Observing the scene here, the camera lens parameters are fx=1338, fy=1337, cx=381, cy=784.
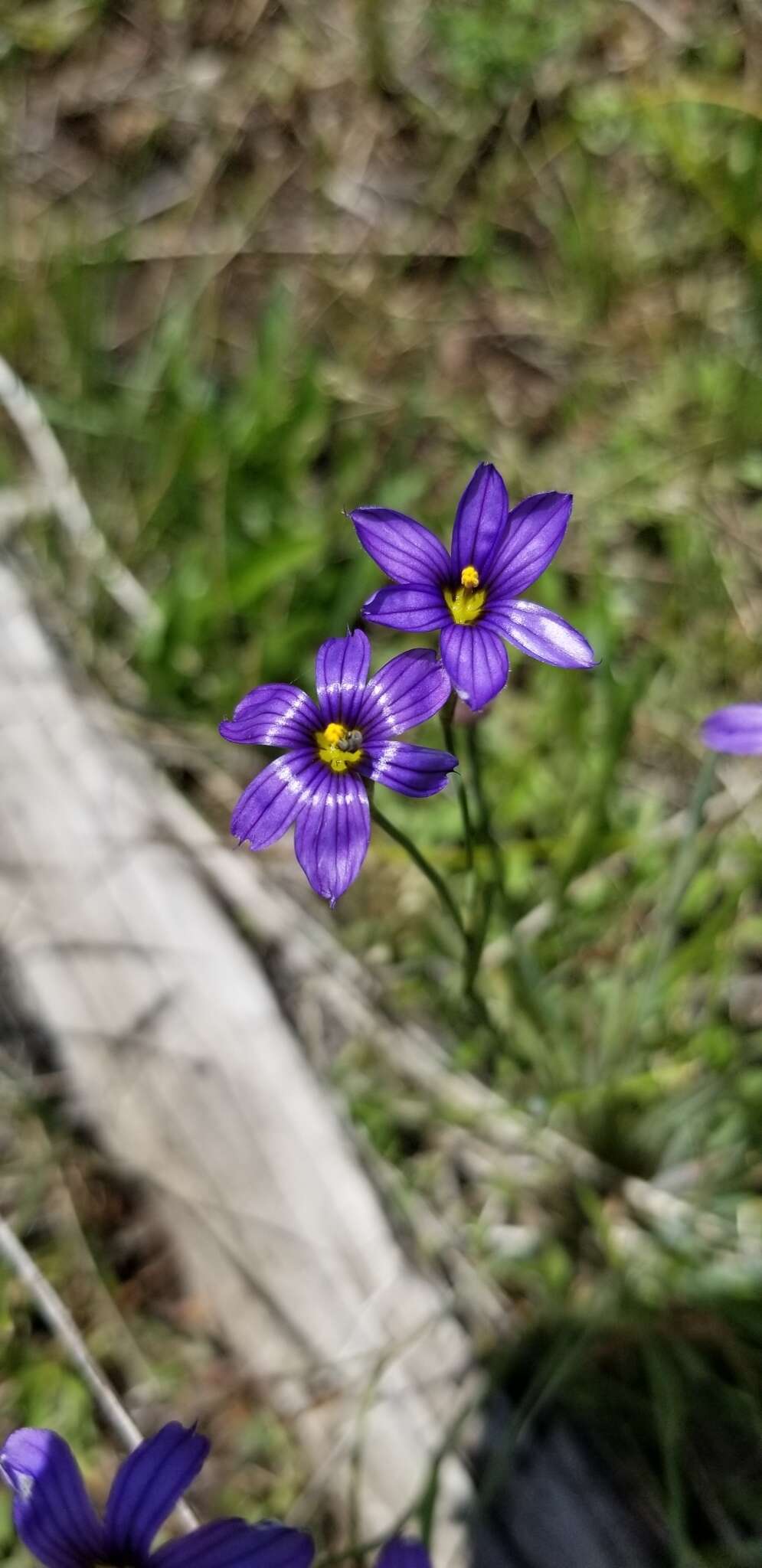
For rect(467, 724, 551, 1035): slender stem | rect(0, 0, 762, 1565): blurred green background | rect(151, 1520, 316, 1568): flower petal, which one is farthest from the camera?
rect(0, 0, 762, 1565): blurred green background

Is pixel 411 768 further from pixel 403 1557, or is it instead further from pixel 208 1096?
pixel 208 1096

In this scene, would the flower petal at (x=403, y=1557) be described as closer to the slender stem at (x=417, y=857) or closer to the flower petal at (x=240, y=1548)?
the flower petal at (x=240, y=1548)

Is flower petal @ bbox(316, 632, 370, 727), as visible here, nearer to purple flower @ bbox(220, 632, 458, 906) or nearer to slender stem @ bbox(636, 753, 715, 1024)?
purple flower @ bbox(220, 632, 458, 906)

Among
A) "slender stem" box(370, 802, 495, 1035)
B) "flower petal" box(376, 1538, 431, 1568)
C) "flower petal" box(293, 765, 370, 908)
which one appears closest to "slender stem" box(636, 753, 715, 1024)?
"slender stem" box(370, 802, 495, 1035)

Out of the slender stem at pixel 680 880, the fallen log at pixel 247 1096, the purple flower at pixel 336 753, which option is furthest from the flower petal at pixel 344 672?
the fallen log at pixel 247 1096

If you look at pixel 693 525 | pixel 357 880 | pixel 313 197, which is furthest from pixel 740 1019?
pixel 313 197

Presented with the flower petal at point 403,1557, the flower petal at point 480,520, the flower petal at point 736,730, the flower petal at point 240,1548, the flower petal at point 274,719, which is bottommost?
the flower petal at point 403,1557

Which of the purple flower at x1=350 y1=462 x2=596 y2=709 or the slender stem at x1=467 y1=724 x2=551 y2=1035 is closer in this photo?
the purple flower at x1=350 y1=462 x2=596 y2=709
